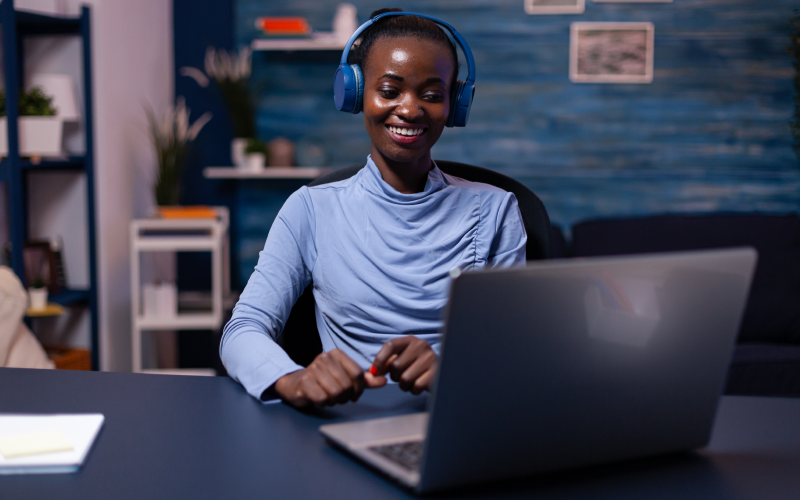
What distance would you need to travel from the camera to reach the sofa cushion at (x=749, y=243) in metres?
2.66

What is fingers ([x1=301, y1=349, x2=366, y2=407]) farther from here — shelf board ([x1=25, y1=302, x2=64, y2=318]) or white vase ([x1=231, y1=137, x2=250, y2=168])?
white vase ([x1=231, y1=137, x2=250, y2=168])

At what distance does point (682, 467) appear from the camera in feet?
2.34

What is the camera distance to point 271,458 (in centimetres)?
71

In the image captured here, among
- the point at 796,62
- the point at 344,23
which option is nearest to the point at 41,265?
the point at 344,23

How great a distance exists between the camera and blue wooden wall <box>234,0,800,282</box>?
3107 mm

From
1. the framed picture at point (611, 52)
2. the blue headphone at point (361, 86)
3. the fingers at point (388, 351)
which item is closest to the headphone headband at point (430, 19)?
the blue headphone at point (361, 86)

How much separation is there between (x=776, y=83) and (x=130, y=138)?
2.88m

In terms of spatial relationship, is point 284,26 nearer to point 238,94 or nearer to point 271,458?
point 238,94

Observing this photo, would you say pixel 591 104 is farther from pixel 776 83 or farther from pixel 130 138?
pixel 130 138

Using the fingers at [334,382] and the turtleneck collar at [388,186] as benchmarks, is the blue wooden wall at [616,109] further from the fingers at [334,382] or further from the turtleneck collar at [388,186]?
the fingers at [334,382]

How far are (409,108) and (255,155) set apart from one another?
1990mm

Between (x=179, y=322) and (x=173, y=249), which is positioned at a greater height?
(x=173, y=249)

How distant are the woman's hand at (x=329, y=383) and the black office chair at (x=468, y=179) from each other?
443 millimetres

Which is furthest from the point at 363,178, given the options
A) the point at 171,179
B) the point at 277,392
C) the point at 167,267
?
the point at 167,267
